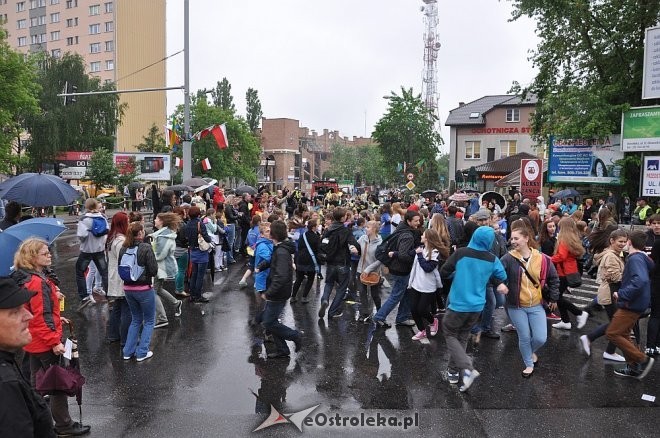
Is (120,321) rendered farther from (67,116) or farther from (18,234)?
(67,116)

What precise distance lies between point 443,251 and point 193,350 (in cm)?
354

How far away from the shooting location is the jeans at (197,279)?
31.2 feet

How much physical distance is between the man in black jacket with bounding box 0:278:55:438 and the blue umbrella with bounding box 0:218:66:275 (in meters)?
3.40

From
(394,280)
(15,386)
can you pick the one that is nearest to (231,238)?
(394,280)

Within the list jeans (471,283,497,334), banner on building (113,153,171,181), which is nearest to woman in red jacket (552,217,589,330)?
jeans (471,283,497,334)

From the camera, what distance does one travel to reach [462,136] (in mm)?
54906

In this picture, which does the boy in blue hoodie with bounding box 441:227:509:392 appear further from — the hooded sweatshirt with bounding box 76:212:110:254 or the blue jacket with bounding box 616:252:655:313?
the hooded sweatshirt with bounding box 76:212:110:254

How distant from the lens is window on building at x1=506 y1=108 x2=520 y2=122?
52.7 metres

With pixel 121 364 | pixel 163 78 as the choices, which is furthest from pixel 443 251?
pixel 163 78

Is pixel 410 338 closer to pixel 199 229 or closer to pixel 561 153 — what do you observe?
pixel 199 229

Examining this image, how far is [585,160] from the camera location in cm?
2462

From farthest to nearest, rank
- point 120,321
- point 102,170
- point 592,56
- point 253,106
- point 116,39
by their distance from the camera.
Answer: point 253,106
point 116,39
point 102,170
point 592,56
point 120,321

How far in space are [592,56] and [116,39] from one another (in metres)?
62.5

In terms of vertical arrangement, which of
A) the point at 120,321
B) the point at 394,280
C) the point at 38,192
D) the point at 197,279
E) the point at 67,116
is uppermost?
the point at 67,116
